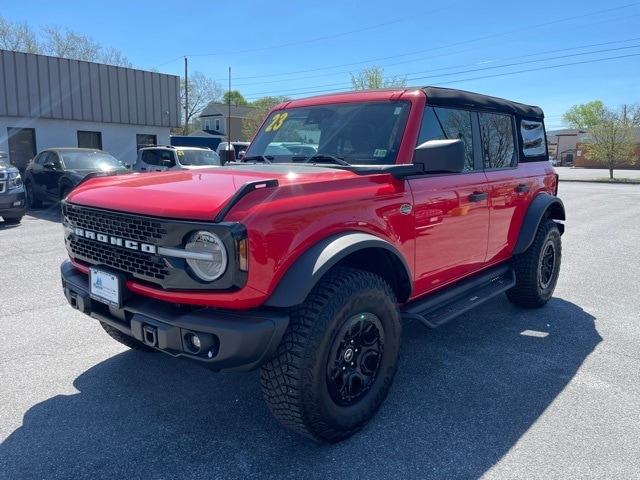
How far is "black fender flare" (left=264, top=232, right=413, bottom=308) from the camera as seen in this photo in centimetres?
240

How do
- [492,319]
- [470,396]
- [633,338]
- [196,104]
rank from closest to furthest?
[470,396], [633,338], [492,319], [196,104]

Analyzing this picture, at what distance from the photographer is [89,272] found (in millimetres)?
2877

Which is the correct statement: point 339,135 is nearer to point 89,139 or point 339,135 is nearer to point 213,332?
point 213,332

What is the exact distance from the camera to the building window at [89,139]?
2006 cm

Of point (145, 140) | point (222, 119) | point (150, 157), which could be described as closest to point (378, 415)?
point (150, 157)

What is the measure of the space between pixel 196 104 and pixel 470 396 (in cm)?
5686

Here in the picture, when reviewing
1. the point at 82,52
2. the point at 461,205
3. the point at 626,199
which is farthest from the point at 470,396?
the point at 82,52

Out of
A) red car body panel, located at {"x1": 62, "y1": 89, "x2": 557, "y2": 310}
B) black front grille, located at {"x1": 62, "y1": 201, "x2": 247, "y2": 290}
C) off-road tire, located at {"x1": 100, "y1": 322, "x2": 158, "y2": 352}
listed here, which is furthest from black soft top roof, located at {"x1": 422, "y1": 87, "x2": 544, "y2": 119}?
off-road tire, located at {"x1": 100, "y1": 322, "x2": 158, "y2": 352}

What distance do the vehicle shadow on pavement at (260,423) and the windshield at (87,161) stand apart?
9305 millimetres

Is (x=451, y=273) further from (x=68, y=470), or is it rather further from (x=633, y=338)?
(x=68, y=470)

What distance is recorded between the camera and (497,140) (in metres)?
4.45

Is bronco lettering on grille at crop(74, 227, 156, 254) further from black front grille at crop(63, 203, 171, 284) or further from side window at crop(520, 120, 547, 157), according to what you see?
side window at crop(520, 120, 547, 157)

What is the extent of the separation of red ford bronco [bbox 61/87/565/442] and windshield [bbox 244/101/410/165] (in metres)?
0.01

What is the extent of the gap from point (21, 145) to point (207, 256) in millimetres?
19328
